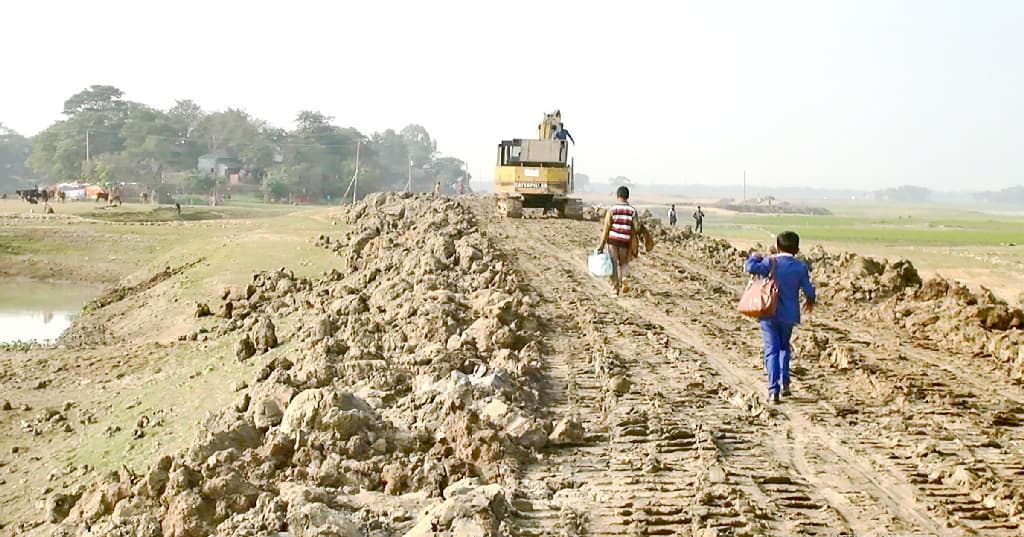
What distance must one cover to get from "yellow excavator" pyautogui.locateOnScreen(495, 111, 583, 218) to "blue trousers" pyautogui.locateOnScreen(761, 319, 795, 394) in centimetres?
2234

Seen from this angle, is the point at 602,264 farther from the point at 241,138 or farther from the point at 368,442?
the point at 241,138

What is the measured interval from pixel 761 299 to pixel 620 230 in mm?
4655

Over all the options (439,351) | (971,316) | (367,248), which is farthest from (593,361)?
(367,248)

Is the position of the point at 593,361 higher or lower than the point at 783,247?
lower

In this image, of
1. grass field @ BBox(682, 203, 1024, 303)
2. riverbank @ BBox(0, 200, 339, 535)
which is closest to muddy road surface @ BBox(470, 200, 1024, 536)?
riverbank @ BBox(0, 200, 339, 535)

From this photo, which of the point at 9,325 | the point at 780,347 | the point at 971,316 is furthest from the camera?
the point at 9,325

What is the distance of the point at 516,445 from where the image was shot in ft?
21.6

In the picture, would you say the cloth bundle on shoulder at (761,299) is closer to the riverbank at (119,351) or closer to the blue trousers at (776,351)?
the blue trousers at (776,351)

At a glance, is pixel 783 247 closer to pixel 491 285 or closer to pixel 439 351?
pixel 439 351

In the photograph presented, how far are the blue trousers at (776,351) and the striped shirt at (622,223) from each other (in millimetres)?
4436

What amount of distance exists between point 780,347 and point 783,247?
782 mm

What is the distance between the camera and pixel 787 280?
7996 millimetres

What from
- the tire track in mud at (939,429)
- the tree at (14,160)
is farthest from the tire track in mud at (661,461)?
the tree at (14,160)

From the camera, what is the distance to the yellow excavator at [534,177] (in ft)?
99.1
